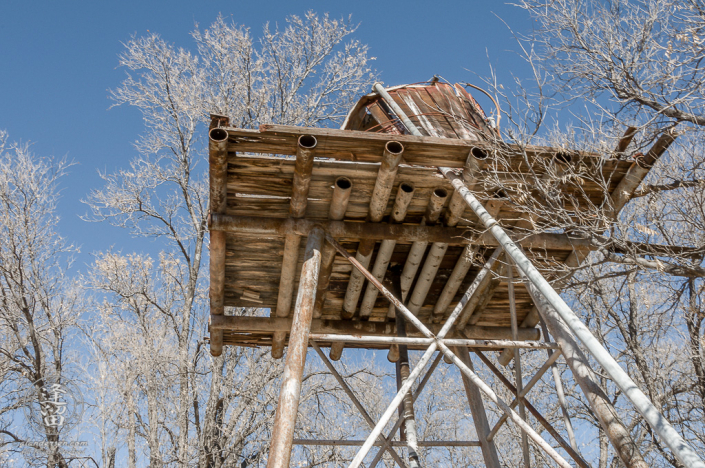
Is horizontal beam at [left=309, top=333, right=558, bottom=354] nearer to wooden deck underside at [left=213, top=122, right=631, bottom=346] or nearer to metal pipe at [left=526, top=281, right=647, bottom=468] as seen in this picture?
metal pipe at [left=526, top=281, right=647, bottom=468]

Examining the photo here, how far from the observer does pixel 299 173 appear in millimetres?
4766

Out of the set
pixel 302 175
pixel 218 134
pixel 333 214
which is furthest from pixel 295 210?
pixel 218 134

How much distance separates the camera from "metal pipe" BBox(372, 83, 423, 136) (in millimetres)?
5818

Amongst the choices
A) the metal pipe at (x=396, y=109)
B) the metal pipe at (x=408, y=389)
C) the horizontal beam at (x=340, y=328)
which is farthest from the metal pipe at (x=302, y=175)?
the horizontal beam at (x=340, y=328)

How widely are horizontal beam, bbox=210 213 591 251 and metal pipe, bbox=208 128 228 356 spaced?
Result: 0.18 metres

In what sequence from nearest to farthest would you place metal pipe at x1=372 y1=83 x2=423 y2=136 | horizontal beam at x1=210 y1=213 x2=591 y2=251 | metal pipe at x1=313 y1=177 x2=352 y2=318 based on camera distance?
metal pipe at x1=313 y1=177 x2=352 y2=318 < horizontal beam at x1=210 y1=213 x2=591 y2=251 < metal pipe at x1=372 y1=83 x2=423 y2=136

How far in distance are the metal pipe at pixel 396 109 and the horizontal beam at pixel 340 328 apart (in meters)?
2.43

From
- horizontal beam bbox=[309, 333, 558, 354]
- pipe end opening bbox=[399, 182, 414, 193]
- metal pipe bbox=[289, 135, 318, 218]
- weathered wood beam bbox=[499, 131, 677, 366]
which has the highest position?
weathered wood beam bbox=[499, 131, 677, 366]

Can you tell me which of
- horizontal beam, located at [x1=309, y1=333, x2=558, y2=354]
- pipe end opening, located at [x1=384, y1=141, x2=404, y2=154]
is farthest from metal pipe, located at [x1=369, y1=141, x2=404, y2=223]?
horizontal beam, located at [x1=309, y1=333, x2=558, y2=354]

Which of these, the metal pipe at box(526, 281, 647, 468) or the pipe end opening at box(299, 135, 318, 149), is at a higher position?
the pipe end opening at box(299, 135, 318, 149)

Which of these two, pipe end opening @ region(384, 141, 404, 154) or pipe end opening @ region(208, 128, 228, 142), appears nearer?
pipe end opening @ region(208, 128, 228, 142)

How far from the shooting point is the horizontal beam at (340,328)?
6449 millimetres

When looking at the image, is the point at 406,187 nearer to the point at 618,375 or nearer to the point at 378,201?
the point at 378,201

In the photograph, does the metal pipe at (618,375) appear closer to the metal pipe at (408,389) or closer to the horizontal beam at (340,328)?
the metal pipe at (408,389)
